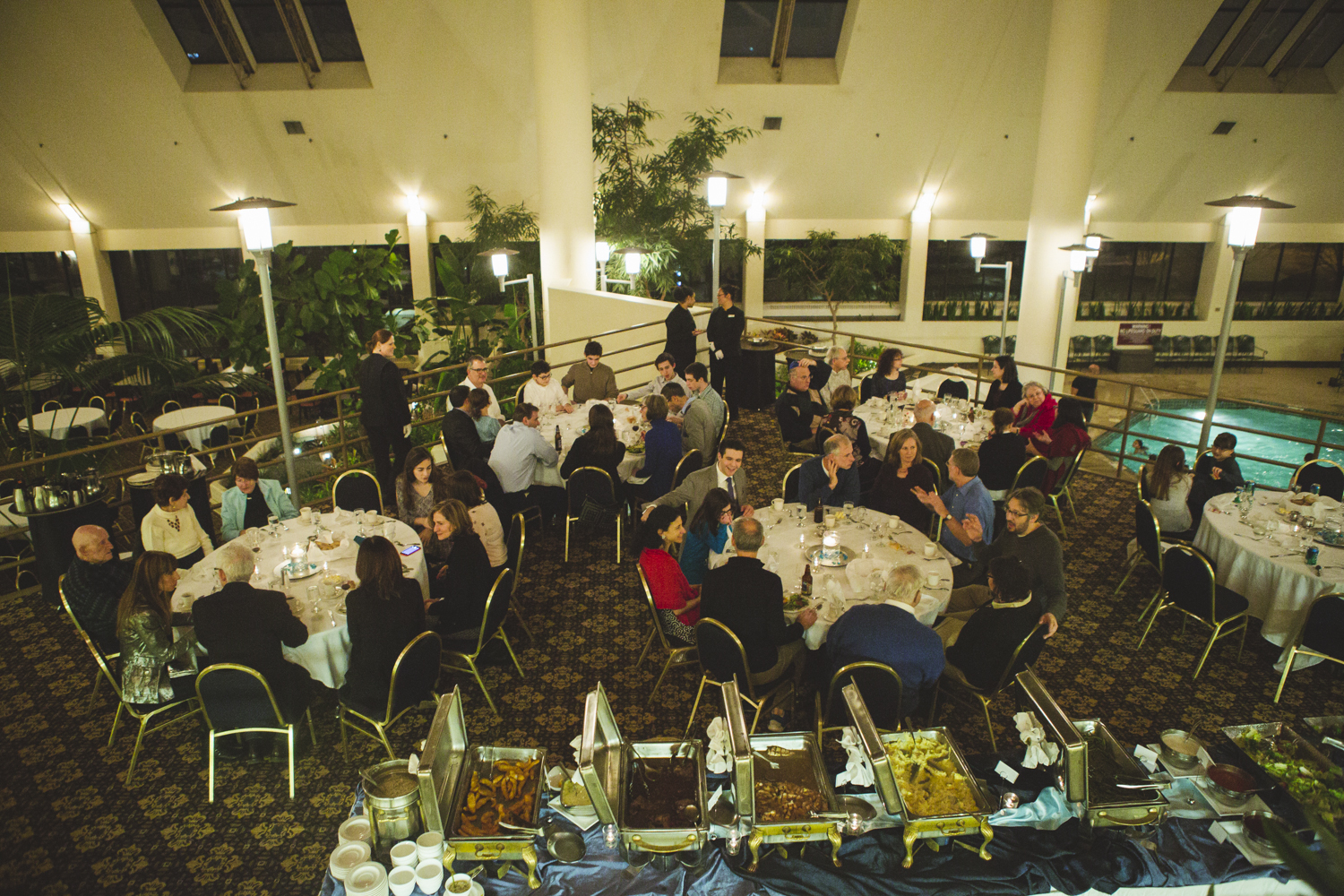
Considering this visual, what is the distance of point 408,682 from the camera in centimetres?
394

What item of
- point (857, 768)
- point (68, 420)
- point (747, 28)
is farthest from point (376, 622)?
point (747, 28)

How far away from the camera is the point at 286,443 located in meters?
5.83

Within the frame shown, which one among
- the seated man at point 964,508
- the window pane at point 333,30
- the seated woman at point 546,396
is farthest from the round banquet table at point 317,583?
the window pane at point 333,30

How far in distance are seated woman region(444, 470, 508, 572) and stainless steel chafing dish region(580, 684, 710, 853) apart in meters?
1.80

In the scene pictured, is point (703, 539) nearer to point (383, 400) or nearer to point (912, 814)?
point (912, 814)

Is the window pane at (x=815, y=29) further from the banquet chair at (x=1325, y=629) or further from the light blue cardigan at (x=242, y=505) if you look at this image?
the banquet chair at (x=1325, y=629)

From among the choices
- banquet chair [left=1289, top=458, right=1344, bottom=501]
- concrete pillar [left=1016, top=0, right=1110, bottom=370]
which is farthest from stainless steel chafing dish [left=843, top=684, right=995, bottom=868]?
concrete pillar [left=1016, top=0, right=1110, bottom=370]

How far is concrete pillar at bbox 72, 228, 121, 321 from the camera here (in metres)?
15.2

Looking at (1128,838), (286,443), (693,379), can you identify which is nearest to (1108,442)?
(693,379)

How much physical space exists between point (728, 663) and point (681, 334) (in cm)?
550

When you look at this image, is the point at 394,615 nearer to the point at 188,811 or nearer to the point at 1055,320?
the point at 188,811

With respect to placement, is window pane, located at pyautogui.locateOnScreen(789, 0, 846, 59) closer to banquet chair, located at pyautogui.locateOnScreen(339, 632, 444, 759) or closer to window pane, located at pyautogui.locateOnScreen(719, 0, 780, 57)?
window pane, located at pyautogui.locateOnScreen(719, 0, 780, 57)

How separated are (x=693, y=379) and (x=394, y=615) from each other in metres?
3.87

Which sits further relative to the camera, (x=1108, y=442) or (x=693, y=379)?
(x=1108, y=442)
